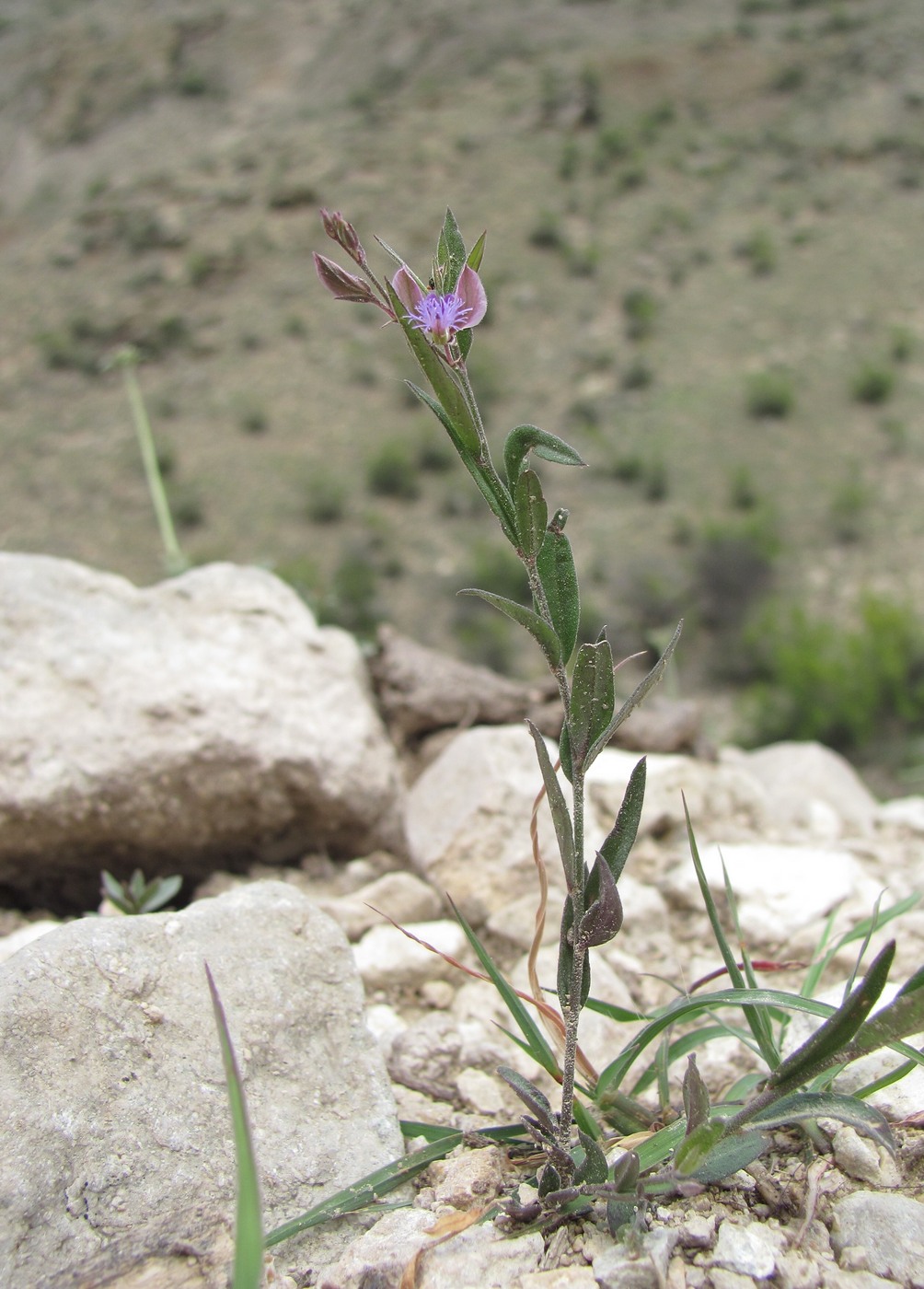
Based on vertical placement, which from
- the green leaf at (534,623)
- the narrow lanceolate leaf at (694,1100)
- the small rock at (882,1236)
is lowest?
the small rock at (882,1236)

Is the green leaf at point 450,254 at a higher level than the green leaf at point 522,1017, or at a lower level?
higher

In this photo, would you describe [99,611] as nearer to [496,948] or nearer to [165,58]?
[496,948]

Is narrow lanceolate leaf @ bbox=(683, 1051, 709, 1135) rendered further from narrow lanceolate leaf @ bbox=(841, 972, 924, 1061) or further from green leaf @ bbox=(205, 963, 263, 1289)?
green leaf @ bbox=(205, 963, 263, 1289)

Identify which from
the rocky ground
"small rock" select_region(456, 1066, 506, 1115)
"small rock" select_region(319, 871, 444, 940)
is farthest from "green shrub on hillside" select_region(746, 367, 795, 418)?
"small rock" select_region(456, 1066, 506, 1115)

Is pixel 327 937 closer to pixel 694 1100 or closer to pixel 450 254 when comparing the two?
pixel 694 1100

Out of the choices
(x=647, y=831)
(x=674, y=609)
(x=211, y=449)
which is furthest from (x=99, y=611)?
(x=211, y=449)

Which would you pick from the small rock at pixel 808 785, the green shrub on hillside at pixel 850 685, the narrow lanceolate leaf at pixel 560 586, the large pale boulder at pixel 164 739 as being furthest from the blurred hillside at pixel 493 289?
the narrow lanceolate leaf at pixel 560 586

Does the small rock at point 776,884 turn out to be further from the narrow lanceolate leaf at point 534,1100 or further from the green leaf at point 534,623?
the green leaf at point 534,623

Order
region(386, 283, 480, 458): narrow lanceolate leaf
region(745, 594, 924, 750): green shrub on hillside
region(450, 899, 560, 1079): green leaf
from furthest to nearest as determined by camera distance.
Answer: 1. region(745, 594, 924, 750): green shrub on hillside
2. region(450, 899, 560, 1079): green leaf
3. region(386, 283, 480, 458): narrow lanceolate leaf
